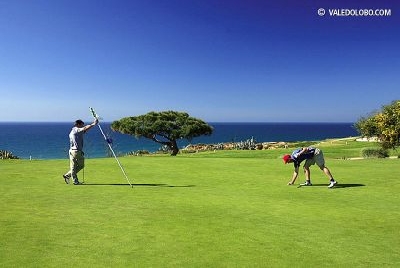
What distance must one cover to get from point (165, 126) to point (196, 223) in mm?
53685

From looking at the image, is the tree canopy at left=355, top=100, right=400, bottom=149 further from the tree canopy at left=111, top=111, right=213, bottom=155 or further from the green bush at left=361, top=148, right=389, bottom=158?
the tree canopy at left=111, top=111, right=213, bottom=155

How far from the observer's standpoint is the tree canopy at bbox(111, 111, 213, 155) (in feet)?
210

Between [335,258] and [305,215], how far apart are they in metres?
3.93

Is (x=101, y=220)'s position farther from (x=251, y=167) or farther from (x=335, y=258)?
(x=251, y=167)

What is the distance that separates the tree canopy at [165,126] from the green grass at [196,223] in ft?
145

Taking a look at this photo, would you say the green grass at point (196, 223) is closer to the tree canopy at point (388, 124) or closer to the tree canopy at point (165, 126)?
the tree canopy at point (388, 124)

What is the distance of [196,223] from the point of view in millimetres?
11031

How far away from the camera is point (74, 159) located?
18406mm

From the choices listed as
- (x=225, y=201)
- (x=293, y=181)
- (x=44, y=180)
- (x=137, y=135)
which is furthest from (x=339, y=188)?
(x=137, y=135)

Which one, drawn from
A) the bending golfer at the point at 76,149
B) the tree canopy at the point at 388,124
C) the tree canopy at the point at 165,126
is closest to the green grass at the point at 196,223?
the bending golfer at the point at 76,149

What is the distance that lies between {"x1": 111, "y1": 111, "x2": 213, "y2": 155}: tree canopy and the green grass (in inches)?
1741

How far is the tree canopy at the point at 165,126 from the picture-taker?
6406 centimetres

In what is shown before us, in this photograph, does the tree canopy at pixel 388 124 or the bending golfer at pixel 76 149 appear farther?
the tree canopy at pixel 388 124

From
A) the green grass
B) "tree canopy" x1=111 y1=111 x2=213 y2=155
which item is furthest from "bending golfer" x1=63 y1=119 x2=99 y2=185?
"tree canopy" x1=111 y1=111 x2=213 y2=155
